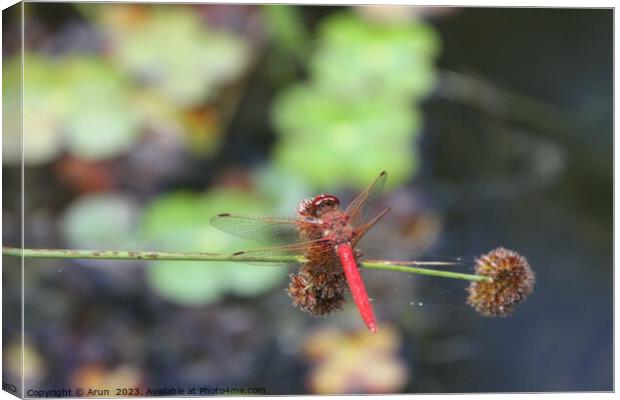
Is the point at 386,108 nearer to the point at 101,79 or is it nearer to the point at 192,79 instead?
the point at 192,79

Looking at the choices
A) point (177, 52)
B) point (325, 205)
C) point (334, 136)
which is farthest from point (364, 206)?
point (177, 52)

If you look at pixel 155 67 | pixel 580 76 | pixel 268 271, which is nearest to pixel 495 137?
pixel 580 76

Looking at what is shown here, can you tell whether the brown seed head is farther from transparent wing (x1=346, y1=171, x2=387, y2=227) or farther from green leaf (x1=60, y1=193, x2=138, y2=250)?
green leaf (x1=60, y1=193, x2=138, y2=250)

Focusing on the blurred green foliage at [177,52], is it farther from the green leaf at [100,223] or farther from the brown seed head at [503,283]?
the brown seed head at [503,283]

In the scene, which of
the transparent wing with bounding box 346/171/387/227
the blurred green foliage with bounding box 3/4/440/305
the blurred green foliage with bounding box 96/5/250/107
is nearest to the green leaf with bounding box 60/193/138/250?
the blurred green foliage with bounding box 3/4/440/305

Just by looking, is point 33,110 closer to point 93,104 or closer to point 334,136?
point 93,104

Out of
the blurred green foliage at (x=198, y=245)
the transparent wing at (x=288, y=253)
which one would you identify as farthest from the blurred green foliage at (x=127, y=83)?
the transparent wing at (x=288, y=253)

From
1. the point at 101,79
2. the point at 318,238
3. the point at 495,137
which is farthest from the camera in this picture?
the point at 495,137
